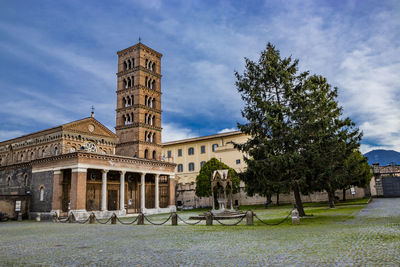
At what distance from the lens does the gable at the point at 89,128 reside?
125 feet

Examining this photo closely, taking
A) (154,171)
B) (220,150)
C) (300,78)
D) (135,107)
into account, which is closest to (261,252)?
(300,78)

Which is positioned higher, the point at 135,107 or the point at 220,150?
the point at 135,107

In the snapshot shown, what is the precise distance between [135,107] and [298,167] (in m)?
26.3

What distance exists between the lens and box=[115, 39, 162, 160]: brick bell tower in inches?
1551

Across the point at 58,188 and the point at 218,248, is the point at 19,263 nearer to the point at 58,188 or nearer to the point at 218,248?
the point at 218,248

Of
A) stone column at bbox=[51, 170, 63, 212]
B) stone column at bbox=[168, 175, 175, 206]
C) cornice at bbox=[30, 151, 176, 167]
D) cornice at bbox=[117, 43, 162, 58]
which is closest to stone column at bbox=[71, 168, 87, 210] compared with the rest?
cornice at bbox=[30, 151, 176, 167]

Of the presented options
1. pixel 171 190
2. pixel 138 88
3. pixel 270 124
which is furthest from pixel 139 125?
pixel 270 124

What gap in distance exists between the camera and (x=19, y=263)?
8.16m

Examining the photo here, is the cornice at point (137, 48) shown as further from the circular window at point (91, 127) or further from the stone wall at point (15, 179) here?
the stone wall at point (15, 179)

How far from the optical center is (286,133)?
62.7 feet

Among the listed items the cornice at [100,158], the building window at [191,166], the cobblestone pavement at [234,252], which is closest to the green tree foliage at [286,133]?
the cobblestone pavement at [234,252]

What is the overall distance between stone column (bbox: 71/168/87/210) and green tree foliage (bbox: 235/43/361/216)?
16.7 meters

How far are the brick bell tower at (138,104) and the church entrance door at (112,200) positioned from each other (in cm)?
546

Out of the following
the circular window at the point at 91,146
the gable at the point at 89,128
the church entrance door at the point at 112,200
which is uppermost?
the gable at the point at 89,128
